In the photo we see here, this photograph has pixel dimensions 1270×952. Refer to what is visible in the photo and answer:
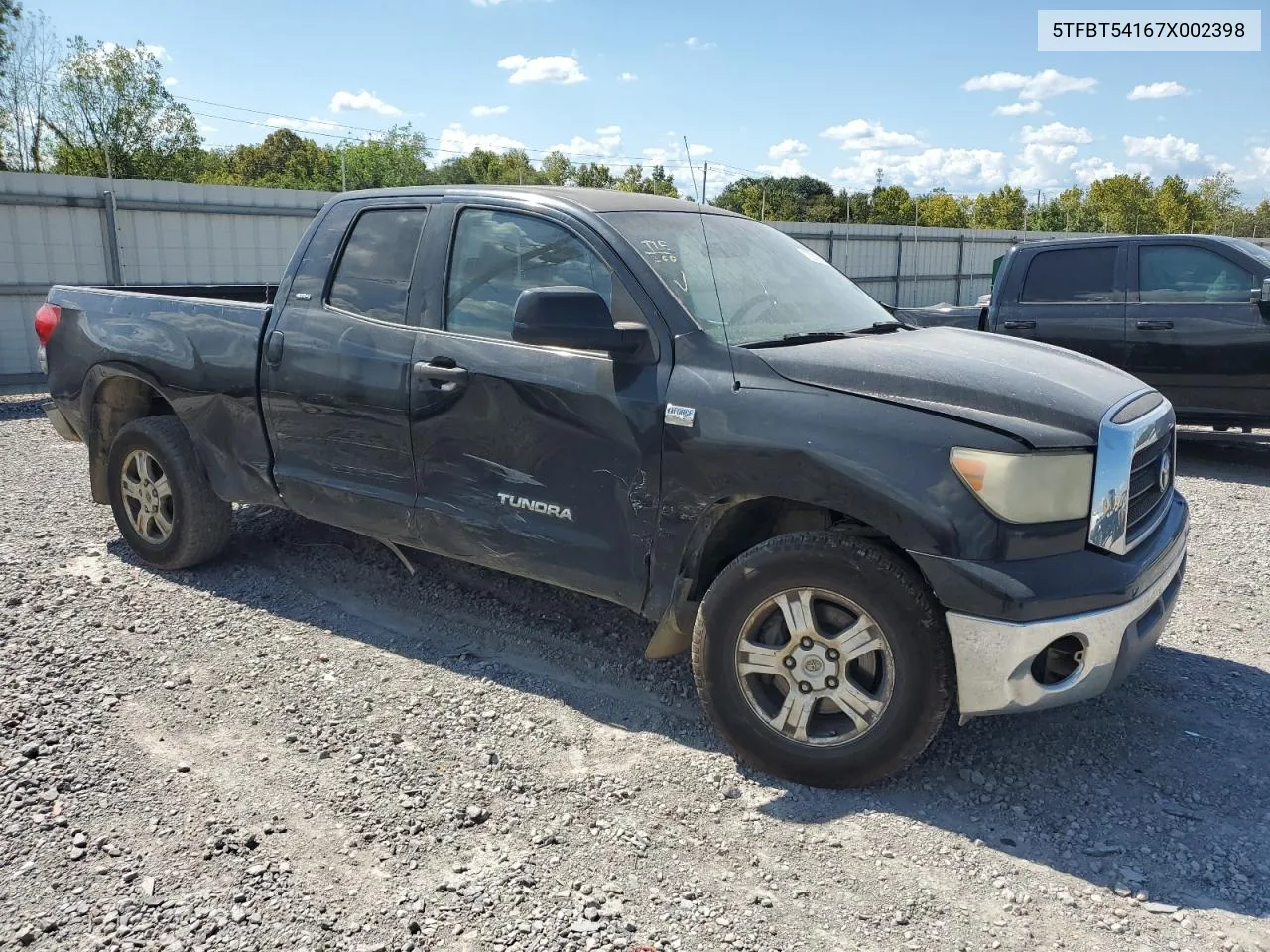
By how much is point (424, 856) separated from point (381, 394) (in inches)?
77.8

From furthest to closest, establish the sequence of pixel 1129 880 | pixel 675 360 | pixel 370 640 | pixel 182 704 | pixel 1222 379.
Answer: pixel 1222 379
pixel 370 640
pixel 182 704
pixel 675 360
pixel 1129 880

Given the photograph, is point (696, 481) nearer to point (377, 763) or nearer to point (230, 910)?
point (377, 763)

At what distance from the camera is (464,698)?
3.89 metres

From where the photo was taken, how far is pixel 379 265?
4363 mm

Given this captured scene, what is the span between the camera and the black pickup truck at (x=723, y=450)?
3.00 meters

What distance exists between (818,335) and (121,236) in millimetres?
11626

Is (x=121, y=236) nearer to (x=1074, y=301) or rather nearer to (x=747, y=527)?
(x=1074, y=301)

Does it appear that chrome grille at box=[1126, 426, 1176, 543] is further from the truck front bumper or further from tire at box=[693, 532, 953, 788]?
tire at box=[693, 532, 953, 788]

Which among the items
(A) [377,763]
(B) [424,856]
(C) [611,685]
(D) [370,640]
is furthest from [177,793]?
(C) [611,685]

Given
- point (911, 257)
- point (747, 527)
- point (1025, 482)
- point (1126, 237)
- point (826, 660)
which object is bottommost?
point (826, 660)

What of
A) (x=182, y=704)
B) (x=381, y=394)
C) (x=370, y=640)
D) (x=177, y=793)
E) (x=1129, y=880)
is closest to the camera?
(x=1129, y=880)

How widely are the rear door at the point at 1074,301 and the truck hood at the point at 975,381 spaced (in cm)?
519

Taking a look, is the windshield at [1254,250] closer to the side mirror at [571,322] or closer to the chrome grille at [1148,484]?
the chrome grille at [1148,484]

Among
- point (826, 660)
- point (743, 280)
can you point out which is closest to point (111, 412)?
point (743, 280)
